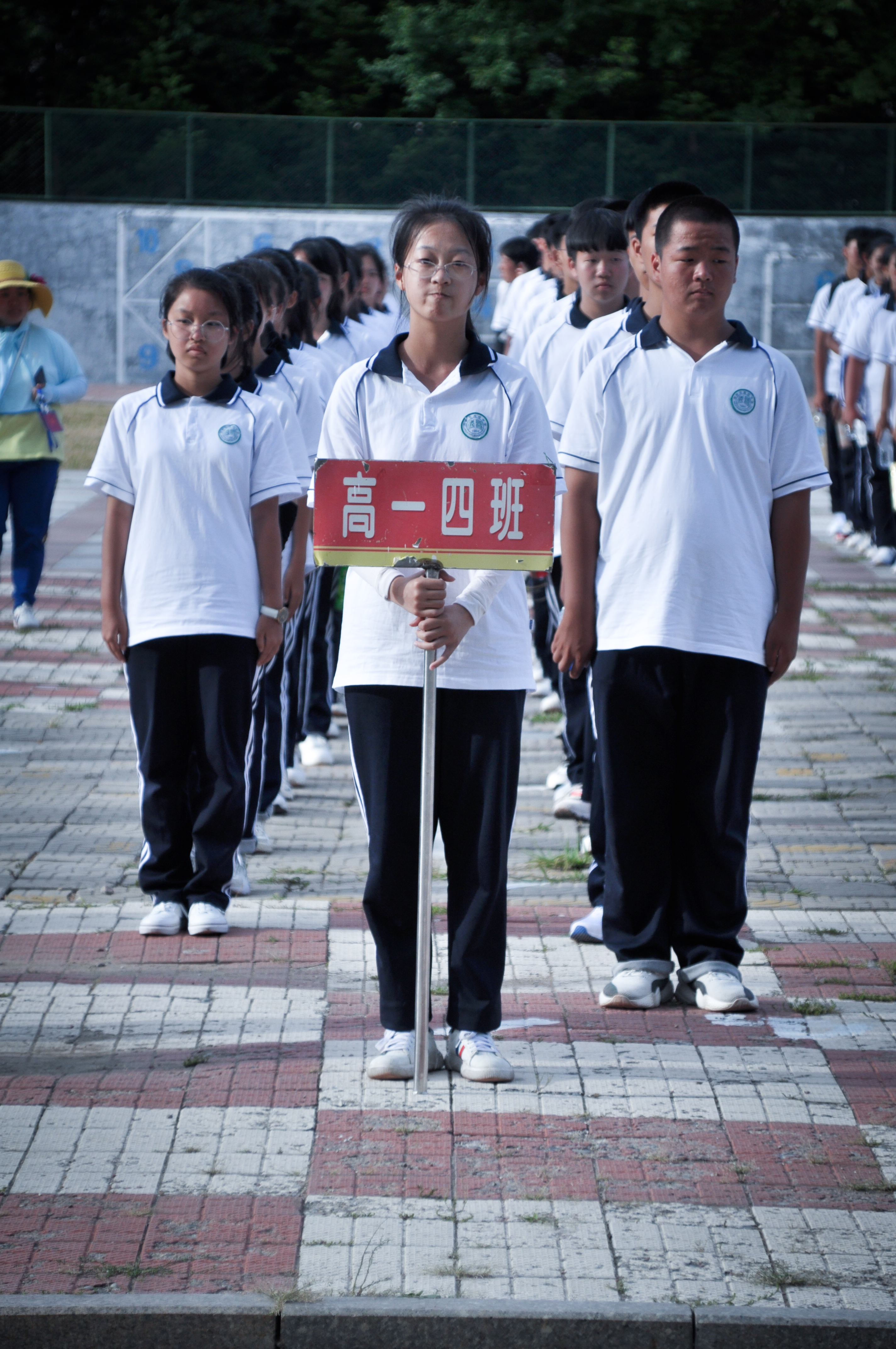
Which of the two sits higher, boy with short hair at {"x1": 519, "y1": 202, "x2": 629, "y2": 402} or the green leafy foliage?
the green leafy foliage

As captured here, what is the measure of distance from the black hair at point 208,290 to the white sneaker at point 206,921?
1765 millimetres

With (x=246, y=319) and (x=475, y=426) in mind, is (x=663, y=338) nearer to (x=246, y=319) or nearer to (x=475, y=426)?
(x=475, y=426)

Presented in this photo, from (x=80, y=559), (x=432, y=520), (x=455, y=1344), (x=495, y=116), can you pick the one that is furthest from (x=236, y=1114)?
(x=495, y=116)

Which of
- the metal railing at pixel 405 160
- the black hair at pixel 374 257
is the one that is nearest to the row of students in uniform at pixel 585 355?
the black hair at pixel 374 257

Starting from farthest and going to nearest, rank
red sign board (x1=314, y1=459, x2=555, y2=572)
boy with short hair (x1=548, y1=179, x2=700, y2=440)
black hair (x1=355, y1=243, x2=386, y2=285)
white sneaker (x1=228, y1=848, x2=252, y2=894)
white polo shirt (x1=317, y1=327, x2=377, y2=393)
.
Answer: black hair (x1=355, y1=243, x2=386, y2=285)
white polo shirt (x1=317, y1=327, x2=377, y2=393)
white sneaker (x1=228, y1=848, x2=252, y2=894)
boy with short hair (x1=548, y1=179, x2=700, y2=440)
red sign board (x1=314, y1=459, x2=555, y2=572)

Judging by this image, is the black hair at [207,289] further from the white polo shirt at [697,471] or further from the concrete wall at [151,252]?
the concrete wall at [151,252]

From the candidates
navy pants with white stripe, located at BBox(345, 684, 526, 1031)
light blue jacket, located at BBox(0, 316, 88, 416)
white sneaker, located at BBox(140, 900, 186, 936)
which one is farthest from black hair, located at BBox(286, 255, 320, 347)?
navy pants with white stripe, located at BBox(345, 684, 526, 1031)

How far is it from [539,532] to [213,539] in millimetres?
1750

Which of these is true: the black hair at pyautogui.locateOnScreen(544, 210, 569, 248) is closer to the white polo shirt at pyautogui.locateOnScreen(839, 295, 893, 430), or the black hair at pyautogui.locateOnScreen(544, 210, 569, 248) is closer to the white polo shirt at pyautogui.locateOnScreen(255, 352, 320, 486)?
the white polo shirt at pyautogui.locateOnScreen(255, 352, 320, 486)

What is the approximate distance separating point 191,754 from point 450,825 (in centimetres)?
163

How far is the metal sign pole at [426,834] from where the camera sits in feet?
13.5

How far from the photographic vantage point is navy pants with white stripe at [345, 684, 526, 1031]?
432 centimetres

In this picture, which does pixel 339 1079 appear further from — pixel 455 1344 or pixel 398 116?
pixel 398 116

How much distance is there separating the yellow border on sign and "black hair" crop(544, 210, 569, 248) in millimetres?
4211
